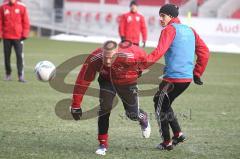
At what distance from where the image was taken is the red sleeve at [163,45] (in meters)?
7.57

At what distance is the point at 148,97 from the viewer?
13.9 metres

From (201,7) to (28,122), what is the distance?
27048 millimetres

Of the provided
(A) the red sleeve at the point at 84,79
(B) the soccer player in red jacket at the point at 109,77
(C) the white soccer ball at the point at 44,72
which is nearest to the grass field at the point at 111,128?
(B) the soccer player in red jacket at the point at 109,77

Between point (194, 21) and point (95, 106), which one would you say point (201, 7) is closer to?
point (194, 21)

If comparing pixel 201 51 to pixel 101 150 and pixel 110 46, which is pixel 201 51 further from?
pixel 101 150

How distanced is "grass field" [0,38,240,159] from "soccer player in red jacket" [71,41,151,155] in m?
0.46

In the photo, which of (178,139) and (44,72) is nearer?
(178,139)

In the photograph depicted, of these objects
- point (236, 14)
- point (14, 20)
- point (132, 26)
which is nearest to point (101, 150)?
point (14, 20)

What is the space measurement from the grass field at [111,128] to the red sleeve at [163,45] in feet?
4.05

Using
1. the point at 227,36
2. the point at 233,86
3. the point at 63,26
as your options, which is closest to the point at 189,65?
the point at 233,86

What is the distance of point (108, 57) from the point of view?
779cm

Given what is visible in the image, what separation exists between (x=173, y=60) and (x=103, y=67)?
33.9 inches

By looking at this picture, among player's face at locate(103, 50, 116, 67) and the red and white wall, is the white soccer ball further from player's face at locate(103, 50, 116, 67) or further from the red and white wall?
the red and white wall

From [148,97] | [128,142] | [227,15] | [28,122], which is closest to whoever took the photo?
[128,142]
